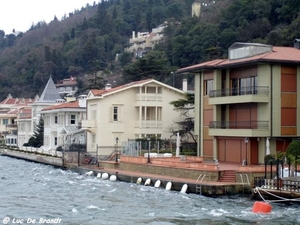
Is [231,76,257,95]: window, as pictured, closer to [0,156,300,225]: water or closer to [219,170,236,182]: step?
[219,170,236,182]: step

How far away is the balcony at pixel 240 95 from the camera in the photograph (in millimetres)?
43188

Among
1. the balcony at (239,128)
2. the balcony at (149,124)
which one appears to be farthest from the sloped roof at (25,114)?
the balcony at (239,128)

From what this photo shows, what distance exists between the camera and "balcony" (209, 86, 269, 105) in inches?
1700

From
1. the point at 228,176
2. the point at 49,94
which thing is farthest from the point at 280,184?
the point at 49,94

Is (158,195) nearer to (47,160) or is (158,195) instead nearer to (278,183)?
(278,183)

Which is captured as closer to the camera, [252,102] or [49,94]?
[252,102]

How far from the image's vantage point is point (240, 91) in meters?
46.1

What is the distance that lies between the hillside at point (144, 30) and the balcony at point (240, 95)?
3055cm

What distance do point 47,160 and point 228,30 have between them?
45199mm

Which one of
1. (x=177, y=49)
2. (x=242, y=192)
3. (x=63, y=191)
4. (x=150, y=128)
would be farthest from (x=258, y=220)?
(x=177, y=49)

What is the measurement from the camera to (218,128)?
Answer: 47406 millimetres

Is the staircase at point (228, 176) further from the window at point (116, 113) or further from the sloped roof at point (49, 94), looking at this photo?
the sloped roof at point (49, 94)

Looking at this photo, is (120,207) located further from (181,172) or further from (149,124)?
(149,124)

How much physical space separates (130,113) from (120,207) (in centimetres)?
2986
